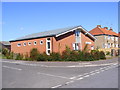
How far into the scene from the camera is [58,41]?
2633 centimetres

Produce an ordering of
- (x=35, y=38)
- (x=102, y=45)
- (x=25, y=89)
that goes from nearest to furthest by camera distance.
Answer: (x=25, y=89) < (x=35, y=38) < (x=102, y=45)

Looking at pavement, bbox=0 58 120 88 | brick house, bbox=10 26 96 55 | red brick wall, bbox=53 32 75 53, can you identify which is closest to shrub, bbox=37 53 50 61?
brick house, bbox=10 26 96 55

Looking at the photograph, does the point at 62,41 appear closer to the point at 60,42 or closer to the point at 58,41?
the point at 60,42

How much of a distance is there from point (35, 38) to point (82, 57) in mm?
11197

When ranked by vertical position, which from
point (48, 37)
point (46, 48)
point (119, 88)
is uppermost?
point (48, 37)

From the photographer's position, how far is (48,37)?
26.6 m

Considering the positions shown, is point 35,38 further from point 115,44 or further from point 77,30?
point 115,44

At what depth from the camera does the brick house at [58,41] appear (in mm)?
26141

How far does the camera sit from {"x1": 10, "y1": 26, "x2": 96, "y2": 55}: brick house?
2614 centimetres

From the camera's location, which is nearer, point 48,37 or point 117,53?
point 48,37

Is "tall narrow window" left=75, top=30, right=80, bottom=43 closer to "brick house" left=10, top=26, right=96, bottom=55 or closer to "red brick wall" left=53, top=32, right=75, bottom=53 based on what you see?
"brick house" left=10, top=26, right=96, bottom=55

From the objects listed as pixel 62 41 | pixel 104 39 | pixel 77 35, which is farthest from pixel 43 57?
pixel 104 39

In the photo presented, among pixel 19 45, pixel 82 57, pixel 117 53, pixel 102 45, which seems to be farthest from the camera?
pixel 102 45

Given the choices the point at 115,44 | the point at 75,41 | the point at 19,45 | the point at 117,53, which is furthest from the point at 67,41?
the point at 115,44
